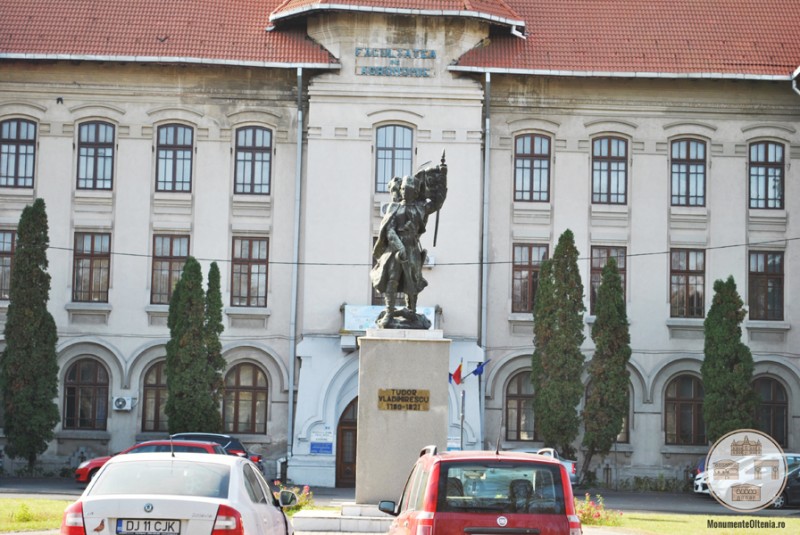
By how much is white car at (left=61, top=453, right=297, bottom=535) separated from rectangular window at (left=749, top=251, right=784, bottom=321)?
2681 centimetres

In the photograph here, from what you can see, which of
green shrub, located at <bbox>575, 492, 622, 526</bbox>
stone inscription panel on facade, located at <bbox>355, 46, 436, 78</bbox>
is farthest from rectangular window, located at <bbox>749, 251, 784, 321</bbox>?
green shrub, located at <bbox>575, 492, 622, 526</bbox>

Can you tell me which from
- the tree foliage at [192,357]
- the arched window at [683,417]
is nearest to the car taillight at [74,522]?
the tree foliage at [192,357]

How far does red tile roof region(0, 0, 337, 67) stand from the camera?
118 feet

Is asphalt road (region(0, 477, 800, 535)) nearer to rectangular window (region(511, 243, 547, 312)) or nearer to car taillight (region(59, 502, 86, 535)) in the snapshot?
rectangular window (region(511, 243, 547, 312))

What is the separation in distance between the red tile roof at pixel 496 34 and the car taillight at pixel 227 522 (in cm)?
2506

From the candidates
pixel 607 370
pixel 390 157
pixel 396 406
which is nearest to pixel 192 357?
pixel 390 157

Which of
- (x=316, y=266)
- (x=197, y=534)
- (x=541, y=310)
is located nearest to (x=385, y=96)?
(x=316, y=266)

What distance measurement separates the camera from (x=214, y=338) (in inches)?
1388

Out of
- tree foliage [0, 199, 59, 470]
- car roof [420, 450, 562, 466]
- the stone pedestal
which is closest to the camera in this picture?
car roof [420, 450, 562, 466]

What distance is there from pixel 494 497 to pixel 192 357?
2391 centimetres

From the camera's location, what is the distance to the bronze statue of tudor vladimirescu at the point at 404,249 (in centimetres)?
2072

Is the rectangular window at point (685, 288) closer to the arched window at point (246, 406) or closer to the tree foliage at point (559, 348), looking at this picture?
the tree foliage at point (559, 348)

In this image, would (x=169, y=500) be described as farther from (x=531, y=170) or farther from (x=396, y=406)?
(x=531, y=170)

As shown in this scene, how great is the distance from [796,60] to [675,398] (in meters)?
9.90
